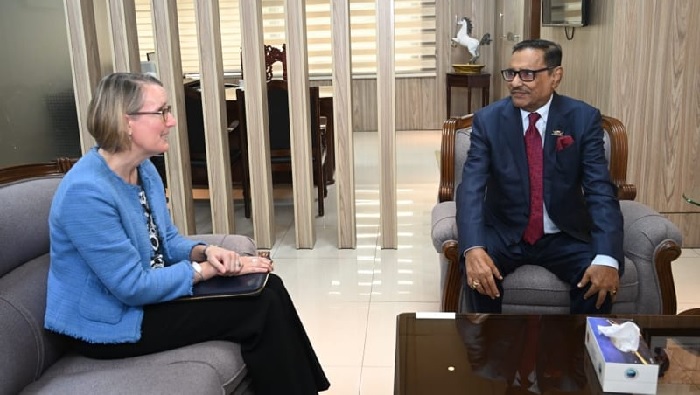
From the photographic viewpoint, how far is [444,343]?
1.84m

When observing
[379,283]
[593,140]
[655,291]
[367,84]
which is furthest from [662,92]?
[367,84]

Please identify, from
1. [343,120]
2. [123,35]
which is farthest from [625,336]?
[123,35]

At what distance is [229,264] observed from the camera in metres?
1.96

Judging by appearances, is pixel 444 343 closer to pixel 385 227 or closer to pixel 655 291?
pixel 655 291

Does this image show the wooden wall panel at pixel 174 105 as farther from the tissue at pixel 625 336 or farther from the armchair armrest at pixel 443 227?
the tissue at pixel 625 336

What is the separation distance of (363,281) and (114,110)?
6.18ft

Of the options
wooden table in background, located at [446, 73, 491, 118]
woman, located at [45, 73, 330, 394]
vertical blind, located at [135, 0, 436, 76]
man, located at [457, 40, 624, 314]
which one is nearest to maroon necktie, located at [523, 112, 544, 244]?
man, located at [457, 40, 624, 314]

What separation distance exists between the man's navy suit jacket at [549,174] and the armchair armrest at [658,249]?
0.44 ft

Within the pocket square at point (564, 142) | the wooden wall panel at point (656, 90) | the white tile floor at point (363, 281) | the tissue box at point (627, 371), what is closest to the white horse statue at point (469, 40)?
the white tile floor at point (363, 281)

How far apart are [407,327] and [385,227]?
194 centimetres

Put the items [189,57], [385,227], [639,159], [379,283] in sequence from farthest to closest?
[189,57] → [385,227] → [639,159] → [379,283]

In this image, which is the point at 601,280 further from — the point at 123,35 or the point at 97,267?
the point at 123,35

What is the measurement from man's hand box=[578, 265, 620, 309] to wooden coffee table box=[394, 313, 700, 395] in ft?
0.86

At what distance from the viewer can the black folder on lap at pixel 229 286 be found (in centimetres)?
185
